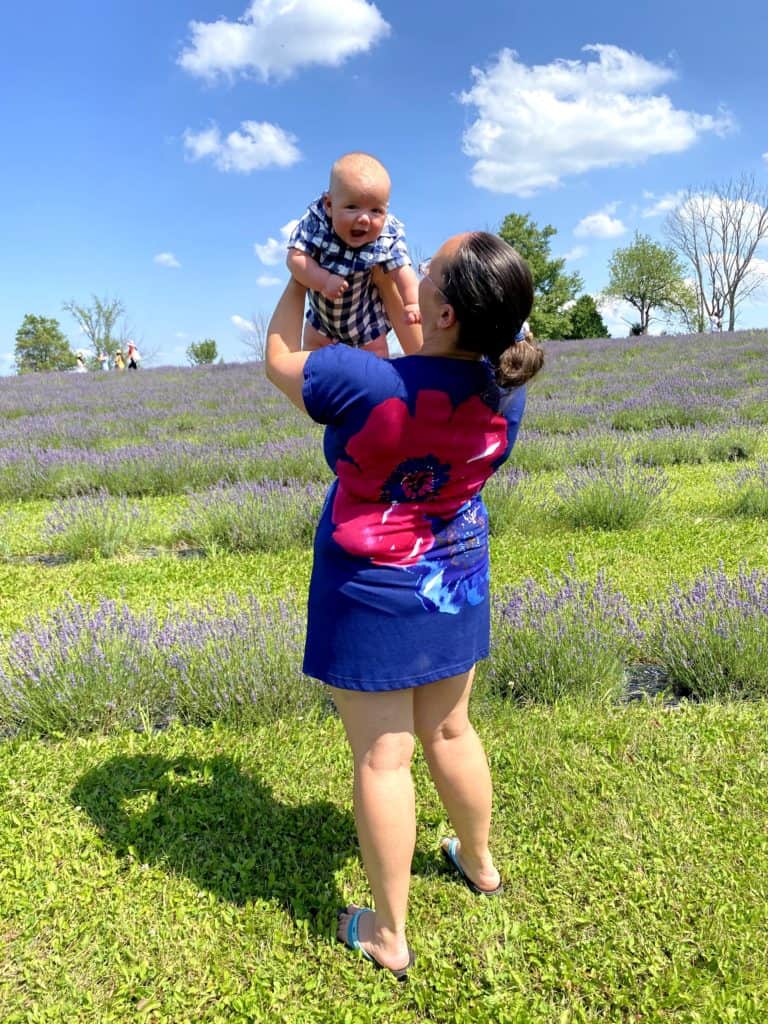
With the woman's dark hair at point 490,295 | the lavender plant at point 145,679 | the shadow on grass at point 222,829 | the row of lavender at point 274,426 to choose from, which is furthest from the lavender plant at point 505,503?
the woman's dark hair at point 490,295

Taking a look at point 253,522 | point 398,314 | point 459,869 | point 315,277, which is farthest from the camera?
point 253,522

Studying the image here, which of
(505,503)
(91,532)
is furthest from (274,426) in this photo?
(505,503)

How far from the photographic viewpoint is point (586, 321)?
47000 mm

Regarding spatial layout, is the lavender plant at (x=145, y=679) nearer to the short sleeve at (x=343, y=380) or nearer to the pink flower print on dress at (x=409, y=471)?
the pink flower print on dress at (x=409, y=471)

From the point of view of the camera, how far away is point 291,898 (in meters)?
2.28

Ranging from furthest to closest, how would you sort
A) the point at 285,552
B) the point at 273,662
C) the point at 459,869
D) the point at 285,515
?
the point at 285,515
the point at 285,552
the point at 273,662
the point at 459,869

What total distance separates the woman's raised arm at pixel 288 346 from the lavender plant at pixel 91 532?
15.1ft

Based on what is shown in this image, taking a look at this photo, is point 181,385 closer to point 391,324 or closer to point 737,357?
point 737,357

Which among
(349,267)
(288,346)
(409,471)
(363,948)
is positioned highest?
(349,267)

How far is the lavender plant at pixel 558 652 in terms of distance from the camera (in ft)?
10.7

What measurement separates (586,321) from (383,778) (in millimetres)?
49266

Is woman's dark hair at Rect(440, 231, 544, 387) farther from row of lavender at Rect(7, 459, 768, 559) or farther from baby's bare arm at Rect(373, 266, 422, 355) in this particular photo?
row of lavender at Rect(7, 459, 768, 559)

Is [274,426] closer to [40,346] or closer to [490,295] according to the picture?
[490,295]

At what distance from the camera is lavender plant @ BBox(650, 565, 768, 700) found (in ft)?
10.7
